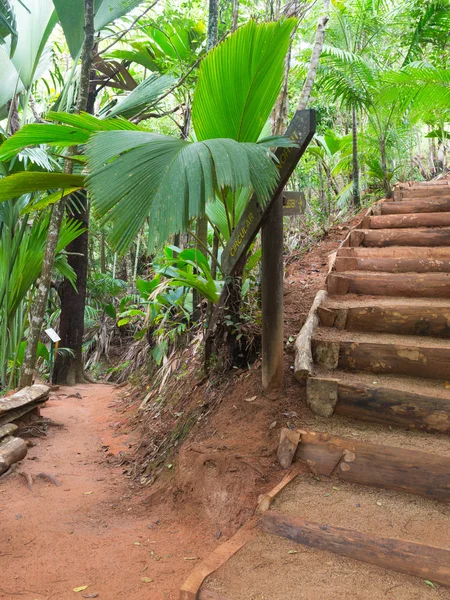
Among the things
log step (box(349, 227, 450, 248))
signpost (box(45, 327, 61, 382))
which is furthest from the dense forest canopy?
log step (box(349, 227, 450, 248))

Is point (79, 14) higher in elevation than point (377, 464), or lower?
higher

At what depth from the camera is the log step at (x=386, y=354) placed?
3271 mm

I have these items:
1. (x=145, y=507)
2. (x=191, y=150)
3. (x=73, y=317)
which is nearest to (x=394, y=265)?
(x=191, y=150)

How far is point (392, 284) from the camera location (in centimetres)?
429

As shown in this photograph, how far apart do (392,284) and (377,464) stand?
1.99m

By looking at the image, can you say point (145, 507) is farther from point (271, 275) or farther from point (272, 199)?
point (272, 199)

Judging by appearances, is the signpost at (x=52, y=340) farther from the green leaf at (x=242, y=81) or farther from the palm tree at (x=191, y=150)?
the green leaf at (x=242, y=81)

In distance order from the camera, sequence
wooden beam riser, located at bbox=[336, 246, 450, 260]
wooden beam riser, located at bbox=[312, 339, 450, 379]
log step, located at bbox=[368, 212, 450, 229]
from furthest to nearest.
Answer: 1. log step, located at bbox=[368, 212, 450, 229]
2. wooden beam riser, located at bbox=[336, 246, 450, 260]
3. wooden beam riser, located at bbox=[312, 339, 450, 379]

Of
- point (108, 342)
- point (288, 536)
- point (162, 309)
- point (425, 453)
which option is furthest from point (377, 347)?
point (108, 342)

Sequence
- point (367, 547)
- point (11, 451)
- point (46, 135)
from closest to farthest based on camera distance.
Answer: point (367, 547)
point (46, 135)
point (11, 451)

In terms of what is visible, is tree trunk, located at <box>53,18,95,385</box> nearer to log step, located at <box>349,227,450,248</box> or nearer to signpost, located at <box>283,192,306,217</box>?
log step, located at <box>349,227,450,248</box>

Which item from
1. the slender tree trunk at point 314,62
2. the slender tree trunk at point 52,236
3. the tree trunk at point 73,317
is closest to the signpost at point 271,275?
Result: the slender tree trunk at point 314,62

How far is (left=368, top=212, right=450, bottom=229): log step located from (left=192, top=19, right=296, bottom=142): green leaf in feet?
10.6

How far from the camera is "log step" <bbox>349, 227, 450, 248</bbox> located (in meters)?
5.12
